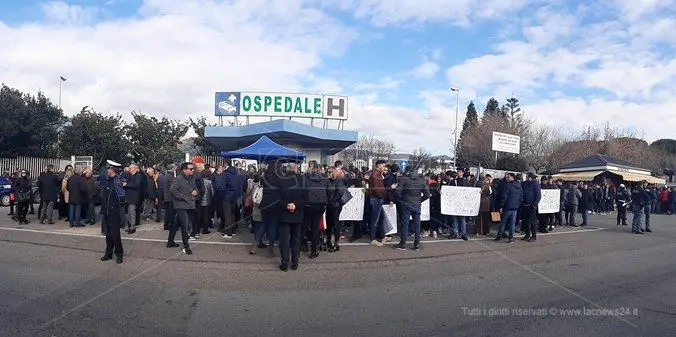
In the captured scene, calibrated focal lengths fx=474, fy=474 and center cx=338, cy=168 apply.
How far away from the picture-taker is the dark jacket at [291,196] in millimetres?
8531

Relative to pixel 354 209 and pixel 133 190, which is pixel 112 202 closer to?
pixel 133 190

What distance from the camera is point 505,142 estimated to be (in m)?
32.8

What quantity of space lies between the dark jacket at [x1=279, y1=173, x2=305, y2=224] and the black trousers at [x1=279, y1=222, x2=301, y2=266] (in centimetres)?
13

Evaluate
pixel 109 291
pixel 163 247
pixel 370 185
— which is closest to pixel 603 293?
pixel 370 185

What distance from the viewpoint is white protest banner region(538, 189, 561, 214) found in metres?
14.9

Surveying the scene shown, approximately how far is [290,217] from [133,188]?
6213 mm

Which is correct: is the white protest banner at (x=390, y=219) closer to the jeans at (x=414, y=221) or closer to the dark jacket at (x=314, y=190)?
the jeans at (x=414, y=221)

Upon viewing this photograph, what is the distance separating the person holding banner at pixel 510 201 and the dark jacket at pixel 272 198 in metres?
6.39

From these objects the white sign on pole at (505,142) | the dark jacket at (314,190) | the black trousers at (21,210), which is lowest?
the black trousers at (21,210)

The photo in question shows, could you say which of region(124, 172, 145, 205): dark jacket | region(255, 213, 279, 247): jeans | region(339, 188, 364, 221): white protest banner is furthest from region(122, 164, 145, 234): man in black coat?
region(339, 188, 364, 221): white protest banner

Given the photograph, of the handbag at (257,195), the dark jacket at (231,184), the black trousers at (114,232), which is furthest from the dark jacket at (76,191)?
the handbag at (257,195)

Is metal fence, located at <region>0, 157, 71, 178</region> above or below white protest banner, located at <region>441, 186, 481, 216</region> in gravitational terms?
above

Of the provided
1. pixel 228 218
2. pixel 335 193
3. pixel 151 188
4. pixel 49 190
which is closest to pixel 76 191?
pixel 49 190

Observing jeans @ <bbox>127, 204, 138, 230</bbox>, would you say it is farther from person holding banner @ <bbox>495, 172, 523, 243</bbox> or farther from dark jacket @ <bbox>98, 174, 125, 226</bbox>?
person holding banner @ <bbox>495, 172, 523, 243</bbox>
